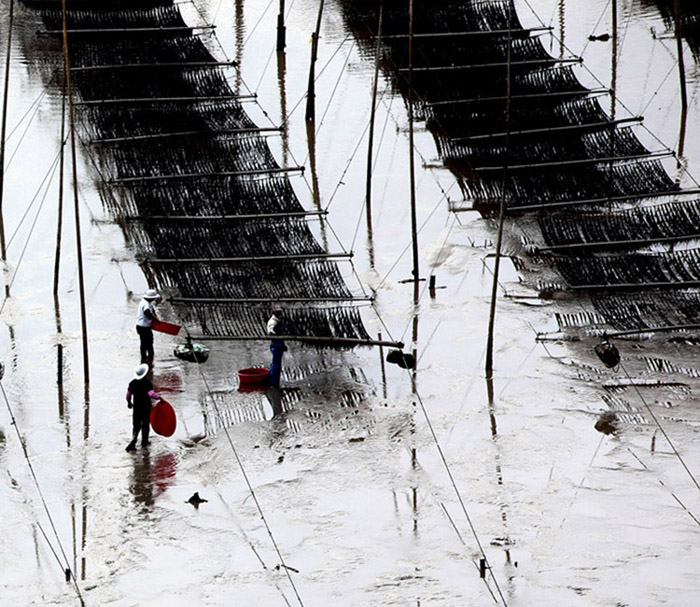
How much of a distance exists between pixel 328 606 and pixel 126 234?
9423mm

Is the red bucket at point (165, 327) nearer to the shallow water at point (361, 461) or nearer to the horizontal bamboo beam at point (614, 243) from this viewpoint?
the shallow water at point (361, 461)

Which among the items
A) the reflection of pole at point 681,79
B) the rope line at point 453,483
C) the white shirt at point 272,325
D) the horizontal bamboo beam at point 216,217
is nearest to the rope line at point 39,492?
the white shirt at point 272,325

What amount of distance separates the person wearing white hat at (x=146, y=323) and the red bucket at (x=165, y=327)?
0.04 m

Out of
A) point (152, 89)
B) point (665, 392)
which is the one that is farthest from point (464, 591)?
point (152, 89)

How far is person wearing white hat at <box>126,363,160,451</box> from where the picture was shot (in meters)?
13.3

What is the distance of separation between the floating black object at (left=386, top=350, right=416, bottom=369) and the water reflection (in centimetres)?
285

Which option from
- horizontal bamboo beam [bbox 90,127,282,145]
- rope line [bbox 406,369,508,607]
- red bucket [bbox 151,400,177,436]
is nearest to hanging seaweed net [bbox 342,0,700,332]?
rope line [bbox 406,369,508,607]

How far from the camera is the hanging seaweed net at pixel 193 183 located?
54.1 feet

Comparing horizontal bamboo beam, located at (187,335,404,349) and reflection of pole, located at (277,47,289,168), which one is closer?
horizontal bamboo beam, located at (187,335,404,349)

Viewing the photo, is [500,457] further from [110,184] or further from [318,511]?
[110,184]

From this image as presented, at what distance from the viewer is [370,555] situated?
37.9 ft

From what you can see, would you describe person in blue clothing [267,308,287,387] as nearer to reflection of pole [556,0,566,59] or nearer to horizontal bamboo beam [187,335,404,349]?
horizontal bamboo beam [187,335,404,349]

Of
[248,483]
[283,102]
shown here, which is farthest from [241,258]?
[283,102]

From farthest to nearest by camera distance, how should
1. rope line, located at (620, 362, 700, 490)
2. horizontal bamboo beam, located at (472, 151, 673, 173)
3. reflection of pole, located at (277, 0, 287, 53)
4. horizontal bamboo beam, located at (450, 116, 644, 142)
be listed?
reflection of pole, located at (277, 0, 287, 53) < horizontal bamboo beam, located at (450, 116, 644, 142) < horizontal bamboo beam, located at (472, 151, 673, 173) < rope line, located at (620, 362, 700, 490)
